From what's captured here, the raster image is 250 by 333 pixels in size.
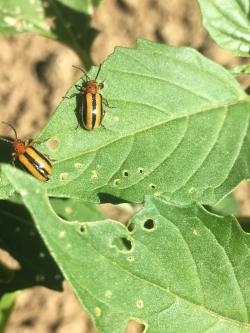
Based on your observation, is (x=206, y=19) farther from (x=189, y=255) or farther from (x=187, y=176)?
(x=189, y=255)

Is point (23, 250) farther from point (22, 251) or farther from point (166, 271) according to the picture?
point (166, 271)

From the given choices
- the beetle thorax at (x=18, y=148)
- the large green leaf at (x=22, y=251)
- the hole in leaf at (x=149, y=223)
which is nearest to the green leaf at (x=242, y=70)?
the hole in leaf at (x=149, y=223)

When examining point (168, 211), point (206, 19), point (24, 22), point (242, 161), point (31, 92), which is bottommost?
point (31, 92)

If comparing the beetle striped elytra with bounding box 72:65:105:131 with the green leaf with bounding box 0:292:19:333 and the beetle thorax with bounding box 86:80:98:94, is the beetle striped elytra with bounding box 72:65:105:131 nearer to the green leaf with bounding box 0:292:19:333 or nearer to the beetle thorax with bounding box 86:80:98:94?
the beetle thorax with bounding box 86:80:98:94

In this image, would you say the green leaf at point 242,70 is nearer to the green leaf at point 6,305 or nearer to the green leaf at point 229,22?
the green leaf at point 229,22

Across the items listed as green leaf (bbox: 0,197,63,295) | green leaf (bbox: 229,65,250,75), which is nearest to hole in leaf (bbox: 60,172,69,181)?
green leaf (bbox: 229,65,250,75)

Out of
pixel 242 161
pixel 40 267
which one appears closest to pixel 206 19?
pixel 242 161
